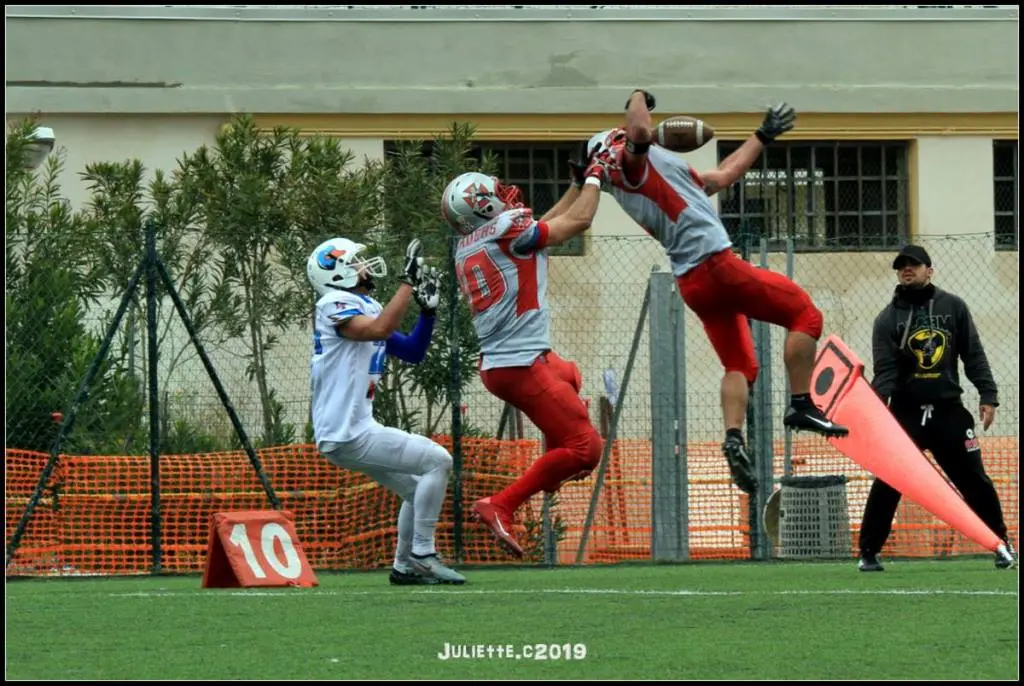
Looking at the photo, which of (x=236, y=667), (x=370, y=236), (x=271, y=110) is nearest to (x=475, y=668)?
(x=236, y=667)

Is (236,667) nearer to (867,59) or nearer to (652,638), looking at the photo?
(652,638)

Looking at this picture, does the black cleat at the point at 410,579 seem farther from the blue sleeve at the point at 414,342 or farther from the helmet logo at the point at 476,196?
the helmet logo at the point at 476,196

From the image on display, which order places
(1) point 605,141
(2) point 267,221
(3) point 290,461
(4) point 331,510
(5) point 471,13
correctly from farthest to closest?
(5) point 471,13
(2) point 267,221
(3) point 290,461
(4) point 331,510
(1) point 605,141

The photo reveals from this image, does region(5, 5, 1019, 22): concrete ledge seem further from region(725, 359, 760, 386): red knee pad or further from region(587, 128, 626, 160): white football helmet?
region(725, 359, 760, 386): red knee pad

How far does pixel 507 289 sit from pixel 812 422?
194 centimetres

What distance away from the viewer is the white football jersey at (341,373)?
11156 millimetres

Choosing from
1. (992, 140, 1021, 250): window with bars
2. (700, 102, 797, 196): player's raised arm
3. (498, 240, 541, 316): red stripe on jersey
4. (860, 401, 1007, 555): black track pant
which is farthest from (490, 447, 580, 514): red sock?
(992, 140, 1021, 250): window with bars

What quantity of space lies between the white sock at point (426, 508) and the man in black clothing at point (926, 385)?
2821 millimetres

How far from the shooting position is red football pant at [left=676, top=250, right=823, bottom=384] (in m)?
9.66

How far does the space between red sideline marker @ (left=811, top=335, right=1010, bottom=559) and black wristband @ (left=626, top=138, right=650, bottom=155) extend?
307 centimetres

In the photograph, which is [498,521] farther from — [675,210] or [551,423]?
[675,210]

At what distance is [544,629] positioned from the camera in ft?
26.5

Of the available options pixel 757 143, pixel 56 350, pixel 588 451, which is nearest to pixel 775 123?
pixel 757 143

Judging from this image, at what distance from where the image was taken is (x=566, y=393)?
10.7m
